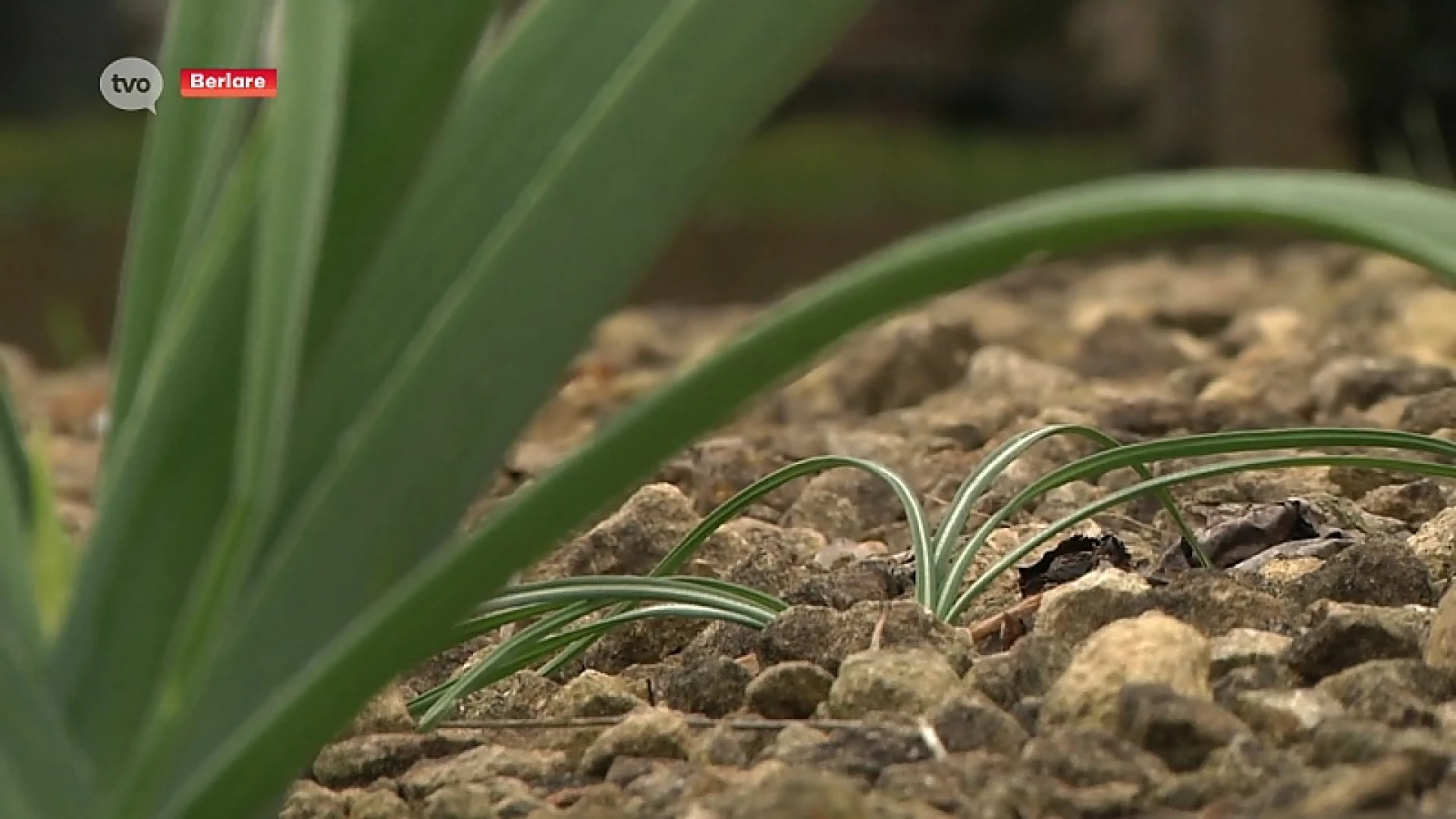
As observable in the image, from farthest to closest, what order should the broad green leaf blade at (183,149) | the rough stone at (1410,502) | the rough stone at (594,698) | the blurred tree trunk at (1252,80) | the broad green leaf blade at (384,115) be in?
the blurred tree trunk at (1252,80)
the rough stone at (1410,502)
the rough stone at (594,698)
the broad green leaf blade at (183,149)
the broad green leaf blade at (384,115)

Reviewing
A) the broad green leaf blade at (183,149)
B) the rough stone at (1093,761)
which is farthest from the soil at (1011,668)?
the broad green leaf blade at (183,149)

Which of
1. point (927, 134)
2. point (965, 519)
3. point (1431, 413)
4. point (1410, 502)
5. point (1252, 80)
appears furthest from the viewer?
point (927, 134)

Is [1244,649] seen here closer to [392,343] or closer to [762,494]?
[762,494]

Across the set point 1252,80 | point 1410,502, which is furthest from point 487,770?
point 1252,80

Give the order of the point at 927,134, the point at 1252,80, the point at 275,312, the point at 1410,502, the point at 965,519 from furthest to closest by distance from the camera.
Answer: the point at 927,134, the point at 1252,80, the point at 1410,502, the point at 965,519, the point at 275,312

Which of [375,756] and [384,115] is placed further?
[375,756]

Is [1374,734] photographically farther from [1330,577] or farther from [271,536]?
[271,536]

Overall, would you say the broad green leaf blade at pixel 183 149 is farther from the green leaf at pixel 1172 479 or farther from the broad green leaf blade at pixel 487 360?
the green leaf at pixel 1172 479
